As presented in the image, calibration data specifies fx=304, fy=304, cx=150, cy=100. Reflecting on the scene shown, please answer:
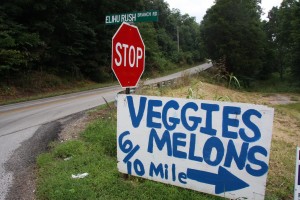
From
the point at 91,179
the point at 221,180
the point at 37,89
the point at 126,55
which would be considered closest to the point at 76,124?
the point at 91,179

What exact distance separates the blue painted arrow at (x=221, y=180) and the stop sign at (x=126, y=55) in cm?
162

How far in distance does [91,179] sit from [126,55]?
1.98 metres

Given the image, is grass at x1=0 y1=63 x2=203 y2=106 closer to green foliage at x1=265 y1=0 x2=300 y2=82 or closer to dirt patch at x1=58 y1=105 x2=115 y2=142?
dirt patch at x1=58 y1=105 x2=115 y2=142

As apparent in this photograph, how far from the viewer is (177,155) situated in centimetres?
425

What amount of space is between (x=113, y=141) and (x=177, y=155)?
2555 millimetres

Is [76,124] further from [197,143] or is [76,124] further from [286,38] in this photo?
[286,38]

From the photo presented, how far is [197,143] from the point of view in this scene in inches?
161

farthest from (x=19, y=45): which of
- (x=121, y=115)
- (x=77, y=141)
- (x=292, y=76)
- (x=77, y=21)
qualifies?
(x=292, y=76)

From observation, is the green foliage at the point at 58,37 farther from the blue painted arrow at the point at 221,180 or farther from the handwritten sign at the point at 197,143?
the blue painted arrow at the point at 221,180

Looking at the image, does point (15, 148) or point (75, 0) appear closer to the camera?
point (15, 148)

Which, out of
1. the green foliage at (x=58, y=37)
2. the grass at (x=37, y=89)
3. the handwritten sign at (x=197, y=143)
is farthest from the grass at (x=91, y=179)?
the green foliage at (x=58, y=37)

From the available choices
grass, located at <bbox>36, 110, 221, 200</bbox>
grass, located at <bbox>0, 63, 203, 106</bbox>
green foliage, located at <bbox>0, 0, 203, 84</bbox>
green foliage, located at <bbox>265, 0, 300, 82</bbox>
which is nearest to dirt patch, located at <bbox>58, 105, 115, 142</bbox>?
grass, located at <bbox>36, 110, 221, 200</bbox>

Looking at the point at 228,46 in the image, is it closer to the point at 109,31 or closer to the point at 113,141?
the point at 109,31

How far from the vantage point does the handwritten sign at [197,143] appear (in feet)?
12.2
